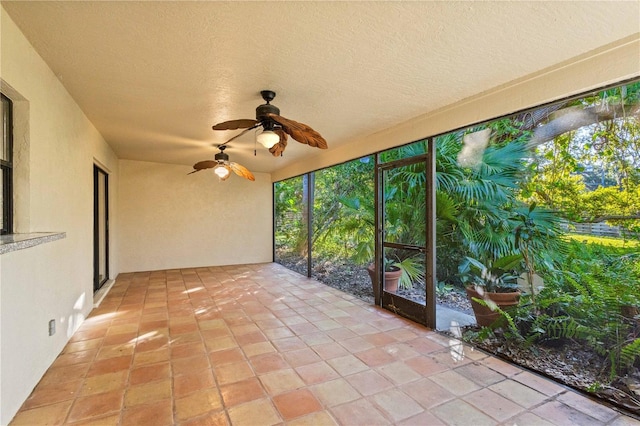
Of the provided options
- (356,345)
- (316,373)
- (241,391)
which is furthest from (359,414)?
(356,345)

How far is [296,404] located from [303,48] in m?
2.28

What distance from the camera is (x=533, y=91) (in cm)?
223

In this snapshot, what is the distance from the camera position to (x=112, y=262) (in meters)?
5.12

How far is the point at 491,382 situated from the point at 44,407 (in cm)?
294

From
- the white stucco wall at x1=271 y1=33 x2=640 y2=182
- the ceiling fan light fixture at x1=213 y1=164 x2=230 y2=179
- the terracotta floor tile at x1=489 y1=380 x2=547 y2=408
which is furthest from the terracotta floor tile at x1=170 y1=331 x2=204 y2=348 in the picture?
the white stucco wall at x1=271 y1=33 x2=640 y2=182

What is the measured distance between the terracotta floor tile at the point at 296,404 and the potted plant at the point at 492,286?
1945 mm

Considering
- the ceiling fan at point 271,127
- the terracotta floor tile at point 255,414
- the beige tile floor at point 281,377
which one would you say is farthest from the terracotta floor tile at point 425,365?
the ceiling fan at point 271,127

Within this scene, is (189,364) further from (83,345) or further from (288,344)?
(83,345)

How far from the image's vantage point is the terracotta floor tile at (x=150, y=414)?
166 cm

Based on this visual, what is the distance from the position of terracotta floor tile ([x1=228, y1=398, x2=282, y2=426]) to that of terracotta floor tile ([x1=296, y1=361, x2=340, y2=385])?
0.37 m

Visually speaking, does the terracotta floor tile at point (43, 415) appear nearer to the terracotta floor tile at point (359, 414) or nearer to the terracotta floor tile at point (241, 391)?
the terracotta floor tile at point (241, 391)

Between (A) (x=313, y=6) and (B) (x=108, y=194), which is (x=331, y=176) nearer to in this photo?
(B) (x=108, y=194)

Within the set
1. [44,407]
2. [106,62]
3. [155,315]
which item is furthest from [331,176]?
[44,407]

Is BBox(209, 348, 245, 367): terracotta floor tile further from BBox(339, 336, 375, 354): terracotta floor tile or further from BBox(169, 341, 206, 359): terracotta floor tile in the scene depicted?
BBox(339, 336, 375, 354): terracotta floor tile
